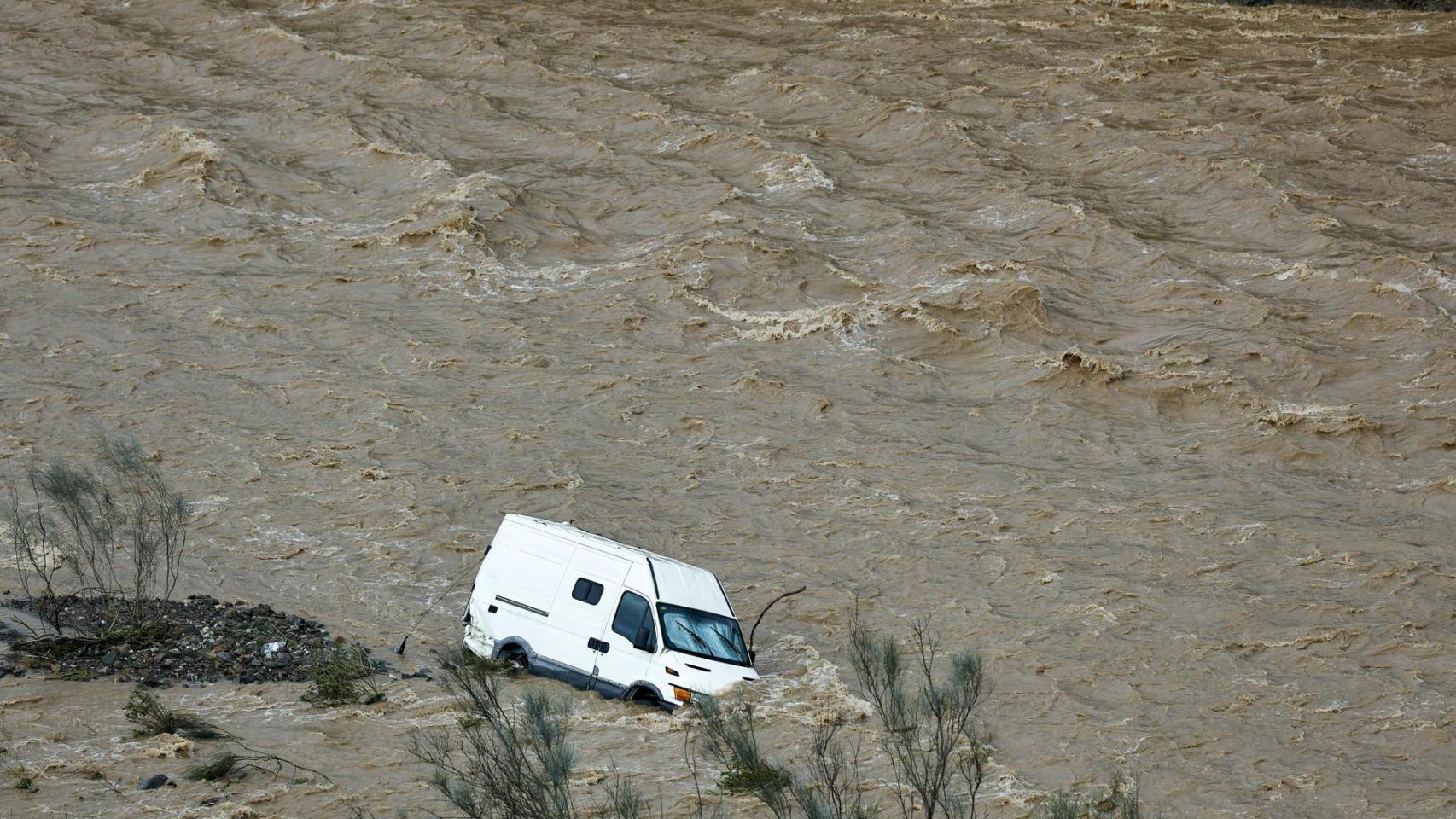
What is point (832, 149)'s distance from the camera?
3341 cm

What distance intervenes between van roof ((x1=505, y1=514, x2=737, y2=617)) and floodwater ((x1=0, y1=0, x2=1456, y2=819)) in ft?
3.58

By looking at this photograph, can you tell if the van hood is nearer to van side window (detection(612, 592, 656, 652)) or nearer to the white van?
the white van

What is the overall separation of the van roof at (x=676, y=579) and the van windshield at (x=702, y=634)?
0.35ft

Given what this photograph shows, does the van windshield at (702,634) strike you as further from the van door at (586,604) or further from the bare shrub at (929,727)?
the bare shrub at (929,727)

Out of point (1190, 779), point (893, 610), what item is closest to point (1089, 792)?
point (1190, 779)

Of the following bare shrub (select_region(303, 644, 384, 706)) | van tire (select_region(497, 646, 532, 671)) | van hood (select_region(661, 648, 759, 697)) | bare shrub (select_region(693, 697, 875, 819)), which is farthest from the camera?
van tire (select_region(497, 646, 532, 671))

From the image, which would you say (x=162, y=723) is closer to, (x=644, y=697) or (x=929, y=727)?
(x=644, y=697)

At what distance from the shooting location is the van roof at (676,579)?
14141mm

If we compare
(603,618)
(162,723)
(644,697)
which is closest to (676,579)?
(603,618)

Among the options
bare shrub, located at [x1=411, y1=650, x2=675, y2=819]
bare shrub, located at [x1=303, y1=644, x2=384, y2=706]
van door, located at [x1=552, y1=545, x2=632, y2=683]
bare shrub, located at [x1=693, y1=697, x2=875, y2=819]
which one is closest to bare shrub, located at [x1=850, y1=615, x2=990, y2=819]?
bare shrub, located at [x1=693, y1=697, x2=875, y2=819]

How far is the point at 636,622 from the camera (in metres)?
13.9

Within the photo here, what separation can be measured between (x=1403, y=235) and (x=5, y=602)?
24907 millimetres

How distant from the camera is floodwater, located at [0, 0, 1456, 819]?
1500 centimetres

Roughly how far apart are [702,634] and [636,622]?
67 cm
